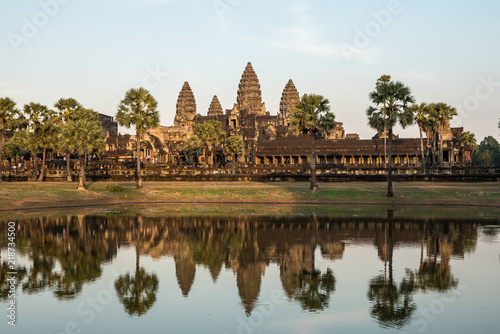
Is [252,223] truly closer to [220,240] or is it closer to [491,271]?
[220,240]

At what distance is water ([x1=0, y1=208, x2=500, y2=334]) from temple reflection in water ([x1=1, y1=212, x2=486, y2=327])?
62mm

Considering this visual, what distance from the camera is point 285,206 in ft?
171

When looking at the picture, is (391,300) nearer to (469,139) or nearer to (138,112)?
(138,112)

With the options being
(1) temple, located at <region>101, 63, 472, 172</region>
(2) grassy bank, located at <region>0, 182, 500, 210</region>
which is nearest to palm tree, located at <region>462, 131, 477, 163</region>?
(1) temple, located at <region>101, 63, 472, 172</region>

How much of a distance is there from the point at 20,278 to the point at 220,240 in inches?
451

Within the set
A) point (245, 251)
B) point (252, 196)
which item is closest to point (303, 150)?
point (252, 196)

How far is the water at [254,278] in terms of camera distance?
49.8 feet

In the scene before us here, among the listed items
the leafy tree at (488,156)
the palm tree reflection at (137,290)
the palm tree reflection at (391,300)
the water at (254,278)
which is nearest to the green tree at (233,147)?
the leafy tree at (488,156)

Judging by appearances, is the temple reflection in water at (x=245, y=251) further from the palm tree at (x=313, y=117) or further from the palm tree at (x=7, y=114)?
the palm tree at (x=7, y=114)

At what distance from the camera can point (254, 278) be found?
810 inches

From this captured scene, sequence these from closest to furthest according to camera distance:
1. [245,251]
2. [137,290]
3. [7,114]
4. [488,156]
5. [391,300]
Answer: [391,300] → [137,290] → [245,251] → [7,114] → [488,156]

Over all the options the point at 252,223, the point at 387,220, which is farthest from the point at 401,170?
the point at 252,223

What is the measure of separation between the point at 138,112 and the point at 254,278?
50.5 m

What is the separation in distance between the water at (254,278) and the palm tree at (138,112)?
1266 inches
